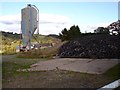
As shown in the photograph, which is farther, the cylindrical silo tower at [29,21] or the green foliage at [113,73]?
the cylindrical silo tower at [29,21]

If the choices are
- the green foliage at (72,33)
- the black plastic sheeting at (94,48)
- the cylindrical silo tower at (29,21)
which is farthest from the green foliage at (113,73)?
the green foliage at (72,33)

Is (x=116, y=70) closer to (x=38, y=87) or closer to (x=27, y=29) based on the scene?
(x=38, y=87)

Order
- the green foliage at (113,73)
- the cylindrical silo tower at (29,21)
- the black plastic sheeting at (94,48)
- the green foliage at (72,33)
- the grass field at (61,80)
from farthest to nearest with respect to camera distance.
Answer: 1. the green foliage at (72,33)
2. the cylindrical silo tower at (29,21)
3. the black plastic sheeting at (94,48)
4. the green foliage at (113,73)
5. the grass field at (61,80)

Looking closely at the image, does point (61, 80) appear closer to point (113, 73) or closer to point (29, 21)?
point (113, 73)

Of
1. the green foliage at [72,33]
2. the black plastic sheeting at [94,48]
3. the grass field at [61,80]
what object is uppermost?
the green foliage at [72,33]

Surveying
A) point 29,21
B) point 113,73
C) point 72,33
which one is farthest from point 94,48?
point 72,33

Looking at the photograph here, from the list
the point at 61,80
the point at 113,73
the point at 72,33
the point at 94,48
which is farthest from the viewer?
the point at 72,33

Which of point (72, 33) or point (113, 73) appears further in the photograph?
point (72, 33)

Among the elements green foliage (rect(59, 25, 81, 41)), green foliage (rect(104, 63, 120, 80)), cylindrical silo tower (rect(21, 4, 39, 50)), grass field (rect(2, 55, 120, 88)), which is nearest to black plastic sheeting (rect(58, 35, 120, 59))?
cylindrical silo tower (rect(21, 4, 39, 50))

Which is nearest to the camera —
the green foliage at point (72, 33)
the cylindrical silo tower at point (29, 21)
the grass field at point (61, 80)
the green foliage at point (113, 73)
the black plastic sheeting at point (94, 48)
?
the grass field at point (61, 80)

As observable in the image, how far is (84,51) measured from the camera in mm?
10039

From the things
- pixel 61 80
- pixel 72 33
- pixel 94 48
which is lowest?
pixel 61 80

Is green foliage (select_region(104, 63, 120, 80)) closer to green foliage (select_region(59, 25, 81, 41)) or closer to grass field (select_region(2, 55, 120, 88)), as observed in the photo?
grass field (select_region(2, 55, 120, 88))

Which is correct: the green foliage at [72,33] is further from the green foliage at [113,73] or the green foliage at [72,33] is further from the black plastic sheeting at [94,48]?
the green foliage at [113,73]
